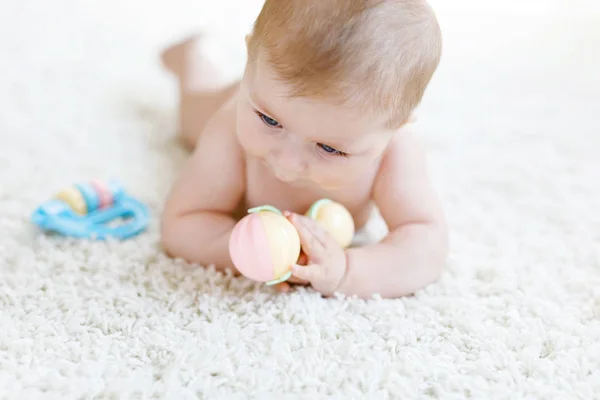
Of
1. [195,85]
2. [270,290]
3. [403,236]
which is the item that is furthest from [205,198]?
[195,85]

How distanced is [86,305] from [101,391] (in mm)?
176

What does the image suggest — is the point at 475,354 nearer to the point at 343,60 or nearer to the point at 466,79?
the point at 343,60

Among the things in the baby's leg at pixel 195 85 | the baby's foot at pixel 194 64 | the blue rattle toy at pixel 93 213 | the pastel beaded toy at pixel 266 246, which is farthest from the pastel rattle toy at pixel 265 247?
the baby's foot at pixel 194 64

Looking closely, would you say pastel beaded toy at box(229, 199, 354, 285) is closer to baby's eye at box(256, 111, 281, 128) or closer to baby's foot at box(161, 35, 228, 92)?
baby's eye at box(256, 111, 281, 128)

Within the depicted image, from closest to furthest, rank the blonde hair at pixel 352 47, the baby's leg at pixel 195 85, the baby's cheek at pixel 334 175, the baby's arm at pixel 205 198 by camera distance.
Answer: the blonde hair at pixel 352 47, the baby's cheek at pixel 334 175, the baby's arm at pixel 205 198, the baby's leg at pixel 195 85

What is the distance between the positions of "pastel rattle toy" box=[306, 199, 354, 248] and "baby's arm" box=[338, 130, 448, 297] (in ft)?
0.09

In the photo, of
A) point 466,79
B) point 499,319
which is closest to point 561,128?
point 466,79

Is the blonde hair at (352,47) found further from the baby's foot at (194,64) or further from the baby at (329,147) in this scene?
the baby's foot at (194,64)

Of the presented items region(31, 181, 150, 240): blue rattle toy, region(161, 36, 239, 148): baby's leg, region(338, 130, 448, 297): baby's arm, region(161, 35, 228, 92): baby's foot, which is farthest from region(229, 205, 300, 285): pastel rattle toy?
region(161, 35, 228, 92): baby's foot

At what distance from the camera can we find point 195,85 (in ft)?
4.58

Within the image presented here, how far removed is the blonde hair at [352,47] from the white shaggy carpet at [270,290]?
287 mm

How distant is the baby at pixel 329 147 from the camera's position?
2.55ft

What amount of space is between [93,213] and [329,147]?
479 mm

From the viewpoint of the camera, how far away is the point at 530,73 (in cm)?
190
